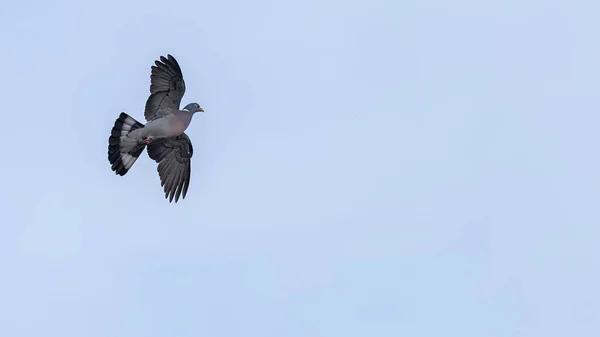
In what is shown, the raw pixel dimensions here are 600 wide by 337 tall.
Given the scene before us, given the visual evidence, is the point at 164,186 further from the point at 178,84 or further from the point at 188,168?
the point at 178,84

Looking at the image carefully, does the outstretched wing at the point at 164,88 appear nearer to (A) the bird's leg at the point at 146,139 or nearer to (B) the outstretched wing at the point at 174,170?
(A) the bird's leg at the point at 146,139

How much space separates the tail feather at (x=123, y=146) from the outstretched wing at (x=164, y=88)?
30.7 inches

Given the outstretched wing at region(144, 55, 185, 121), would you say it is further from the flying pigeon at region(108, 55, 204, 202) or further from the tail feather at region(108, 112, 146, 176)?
the tail feather at region(108, 112, 146, 176)

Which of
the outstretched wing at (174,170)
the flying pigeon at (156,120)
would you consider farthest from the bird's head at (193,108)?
the outstretched wing at (174,170)

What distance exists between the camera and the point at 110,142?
40031mm

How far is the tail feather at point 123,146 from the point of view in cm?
3975

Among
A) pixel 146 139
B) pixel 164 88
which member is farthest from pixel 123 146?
pixel 164 88

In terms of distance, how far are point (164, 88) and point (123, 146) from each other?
94.5 inches

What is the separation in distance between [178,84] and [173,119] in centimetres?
117

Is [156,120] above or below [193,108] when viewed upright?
below

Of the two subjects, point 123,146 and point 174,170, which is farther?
point 174,170

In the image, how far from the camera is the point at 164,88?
39781 mm

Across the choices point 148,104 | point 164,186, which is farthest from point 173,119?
point 164,186

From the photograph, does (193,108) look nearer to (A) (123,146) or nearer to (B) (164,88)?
(B) (164,88)
